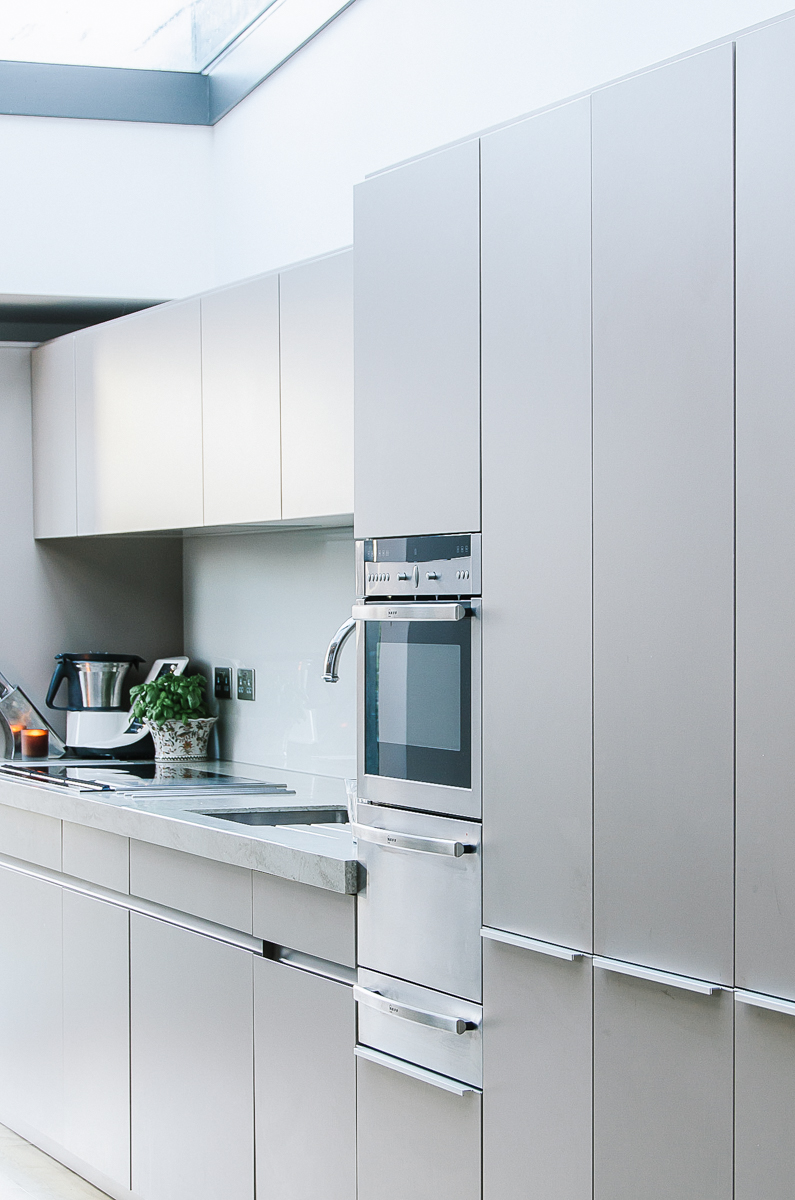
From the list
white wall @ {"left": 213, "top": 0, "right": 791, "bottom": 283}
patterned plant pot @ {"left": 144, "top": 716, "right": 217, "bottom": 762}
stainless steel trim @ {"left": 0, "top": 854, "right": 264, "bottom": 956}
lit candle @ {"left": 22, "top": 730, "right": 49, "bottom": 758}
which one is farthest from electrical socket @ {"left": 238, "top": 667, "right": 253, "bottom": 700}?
white wall @ {"left": 213, "top": 0, "right": 791, "bottom": 283}

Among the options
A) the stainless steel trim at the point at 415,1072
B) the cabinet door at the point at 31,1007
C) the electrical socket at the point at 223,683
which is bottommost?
the cabinet door at the point at 31,1007

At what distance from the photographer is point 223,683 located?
401 centimetres

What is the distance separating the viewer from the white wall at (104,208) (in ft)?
13.0

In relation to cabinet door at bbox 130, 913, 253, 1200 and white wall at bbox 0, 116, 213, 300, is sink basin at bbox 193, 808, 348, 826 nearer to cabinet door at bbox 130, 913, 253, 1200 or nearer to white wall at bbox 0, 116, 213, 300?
cabinet door at bbox 130, 913, 253, 1200

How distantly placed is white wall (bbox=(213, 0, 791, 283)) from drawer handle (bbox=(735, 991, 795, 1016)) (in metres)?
1.57

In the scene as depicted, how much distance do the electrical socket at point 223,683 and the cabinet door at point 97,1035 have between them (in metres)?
0.92

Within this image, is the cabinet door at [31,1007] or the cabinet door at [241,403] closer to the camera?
the cabinet door at [241,403]

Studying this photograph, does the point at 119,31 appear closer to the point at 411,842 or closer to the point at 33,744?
the point at 33,744

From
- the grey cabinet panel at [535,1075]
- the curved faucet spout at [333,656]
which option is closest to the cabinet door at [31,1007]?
the curved faucet spout at [333,656]

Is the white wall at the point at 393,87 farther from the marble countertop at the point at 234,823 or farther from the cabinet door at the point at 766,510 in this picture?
the marble countertop at the point at 234,823

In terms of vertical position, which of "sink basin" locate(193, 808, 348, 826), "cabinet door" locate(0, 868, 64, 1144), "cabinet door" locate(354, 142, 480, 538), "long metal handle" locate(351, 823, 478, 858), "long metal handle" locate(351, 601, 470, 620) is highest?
"cabinet door" locate(354, 142, 480, 538)

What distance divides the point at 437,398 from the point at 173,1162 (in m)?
1.75

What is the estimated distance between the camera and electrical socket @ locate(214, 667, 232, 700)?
13.1 feet

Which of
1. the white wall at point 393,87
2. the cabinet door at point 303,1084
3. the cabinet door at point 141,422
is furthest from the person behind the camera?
the cabinet door at point 141,422
